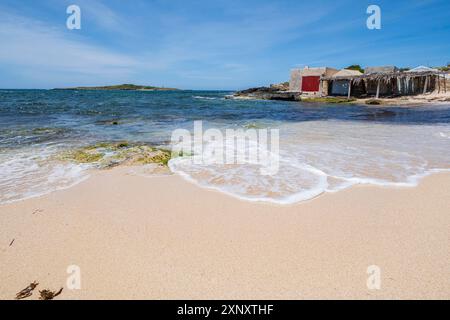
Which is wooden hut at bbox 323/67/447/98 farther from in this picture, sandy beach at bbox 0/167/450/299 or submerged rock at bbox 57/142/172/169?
sandy beach at bbox 0/167/450/299

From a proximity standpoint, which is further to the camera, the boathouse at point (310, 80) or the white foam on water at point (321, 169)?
the boathouse at point (310, 80)

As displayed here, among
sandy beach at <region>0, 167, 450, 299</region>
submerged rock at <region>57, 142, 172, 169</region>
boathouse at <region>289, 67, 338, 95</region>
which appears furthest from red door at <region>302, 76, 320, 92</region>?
sandy beach at <region>0, 167, 450, 299</region>

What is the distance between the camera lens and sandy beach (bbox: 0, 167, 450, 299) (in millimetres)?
2365

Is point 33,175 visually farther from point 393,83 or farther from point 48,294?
point 393,83

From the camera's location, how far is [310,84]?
48.0 m

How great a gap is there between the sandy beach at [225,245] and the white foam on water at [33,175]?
1.40 ft

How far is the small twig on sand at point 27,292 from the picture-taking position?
227 cm

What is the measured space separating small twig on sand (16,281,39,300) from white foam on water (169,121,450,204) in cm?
272

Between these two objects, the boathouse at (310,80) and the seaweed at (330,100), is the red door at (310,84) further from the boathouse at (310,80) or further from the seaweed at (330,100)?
the seaweed at (330,100)

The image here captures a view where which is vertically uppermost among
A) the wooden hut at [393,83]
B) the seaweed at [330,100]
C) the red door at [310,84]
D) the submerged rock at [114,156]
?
the red door at [310,84]

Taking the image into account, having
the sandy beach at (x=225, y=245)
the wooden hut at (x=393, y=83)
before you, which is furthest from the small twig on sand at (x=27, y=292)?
the wooden hut at (x=393, y=83)
